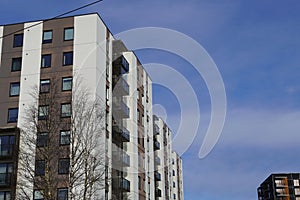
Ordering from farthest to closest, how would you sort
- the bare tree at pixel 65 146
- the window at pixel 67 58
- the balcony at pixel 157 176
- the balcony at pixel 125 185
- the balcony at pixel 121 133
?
the balcony at pixel 157 176 < the balcony at pixel 121 133 < the balcony at pixel 125 185 < the window at pixel 67 58 < the bare tree at pixel 65 146

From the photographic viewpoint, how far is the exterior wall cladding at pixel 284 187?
16800 centimetres

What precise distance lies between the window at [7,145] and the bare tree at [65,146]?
1576mm

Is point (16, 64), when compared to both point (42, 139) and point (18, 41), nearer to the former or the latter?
point (18, 41)

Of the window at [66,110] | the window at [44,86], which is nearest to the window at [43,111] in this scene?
the window at [66,110]

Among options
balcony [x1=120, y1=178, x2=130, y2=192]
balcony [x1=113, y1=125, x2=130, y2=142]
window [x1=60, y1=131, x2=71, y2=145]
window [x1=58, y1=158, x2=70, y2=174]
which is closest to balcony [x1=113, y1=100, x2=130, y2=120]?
balcony [x1=113, y1=125, x2=130, y2=142]

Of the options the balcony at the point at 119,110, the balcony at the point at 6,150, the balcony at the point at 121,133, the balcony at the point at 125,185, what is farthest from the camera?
the balcony at the point at 119,110

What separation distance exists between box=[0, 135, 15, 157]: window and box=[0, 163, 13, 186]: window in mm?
1028

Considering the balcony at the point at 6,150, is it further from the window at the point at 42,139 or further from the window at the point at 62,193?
the window at the point at 42,139

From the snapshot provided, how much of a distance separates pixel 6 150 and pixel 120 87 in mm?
13300

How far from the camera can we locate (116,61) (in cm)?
4912

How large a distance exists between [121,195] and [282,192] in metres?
135

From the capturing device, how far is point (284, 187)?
169 m

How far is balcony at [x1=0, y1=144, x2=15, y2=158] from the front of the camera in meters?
41.9

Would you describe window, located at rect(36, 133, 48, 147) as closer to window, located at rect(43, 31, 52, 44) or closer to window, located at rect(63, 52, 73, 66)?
window, located at rect(63, 52, 73, 66)
